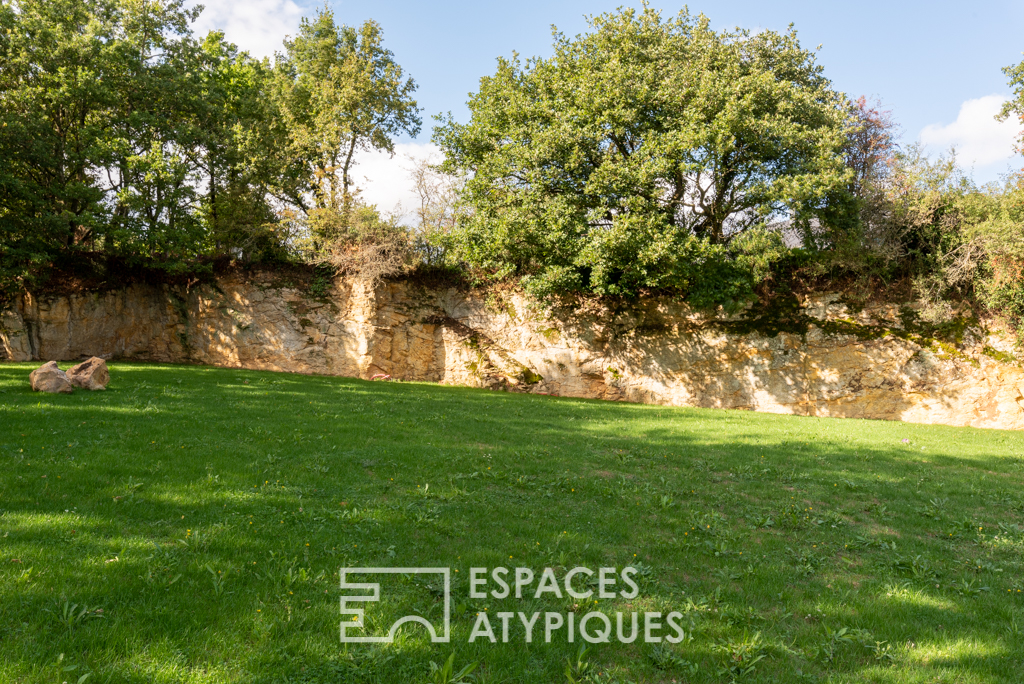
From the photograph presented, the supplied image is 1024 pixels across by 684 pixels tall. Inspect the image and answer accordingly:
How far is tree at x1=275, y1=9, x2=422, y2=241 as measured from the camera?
1356 inches

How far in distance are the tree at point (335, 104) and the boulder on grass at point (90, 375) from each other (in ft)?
57.7

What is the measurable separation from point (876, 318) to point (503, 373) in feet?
65.4

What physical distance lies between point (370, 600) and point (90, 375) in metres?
16.4

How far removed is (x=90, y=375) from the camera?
54.2 ft

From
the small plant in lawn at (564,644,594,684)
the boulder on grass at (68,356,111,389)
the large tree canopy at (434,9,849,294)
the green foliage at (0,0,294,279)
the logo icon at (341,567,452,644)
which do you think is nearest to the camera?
the small plant in lawn at (564,644,594,684)

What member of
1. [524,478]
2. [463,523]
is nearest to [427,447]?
[524,478]

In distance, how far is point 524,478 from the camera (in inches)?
388

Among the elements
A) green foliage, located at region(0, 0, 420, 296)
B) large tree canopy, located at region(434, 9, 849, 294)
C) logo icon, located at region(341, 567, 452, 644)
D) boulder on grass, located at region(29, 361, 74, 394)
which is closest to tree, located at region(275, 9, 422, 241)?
green foliage, located at region(0, 0, 420, 296)

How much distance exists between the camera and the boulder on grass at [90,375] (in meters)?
16.3

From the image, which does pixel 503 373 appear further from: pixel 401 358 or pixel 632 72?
pixel 632 72

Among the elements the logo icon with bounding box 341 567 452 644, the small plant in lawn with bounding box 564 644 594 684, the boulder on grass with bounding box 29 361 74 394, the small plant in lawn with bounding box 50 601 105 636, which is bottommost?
the small plant in lawn with bounding box 564 644 594 684

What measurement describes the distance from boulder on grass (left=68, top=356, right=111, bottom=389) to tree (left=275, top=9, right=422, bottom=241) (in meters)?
17.6

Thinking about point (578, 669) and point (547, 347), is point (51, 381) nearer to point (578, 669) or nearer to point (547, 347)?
point (578, 669)

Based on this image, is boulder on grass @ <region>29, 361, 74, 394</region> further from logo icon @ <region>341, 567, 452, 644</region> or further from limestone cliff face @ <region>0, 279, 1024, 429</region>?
limestone cliff face @ <region>0, 279, 1024, 429</region>
